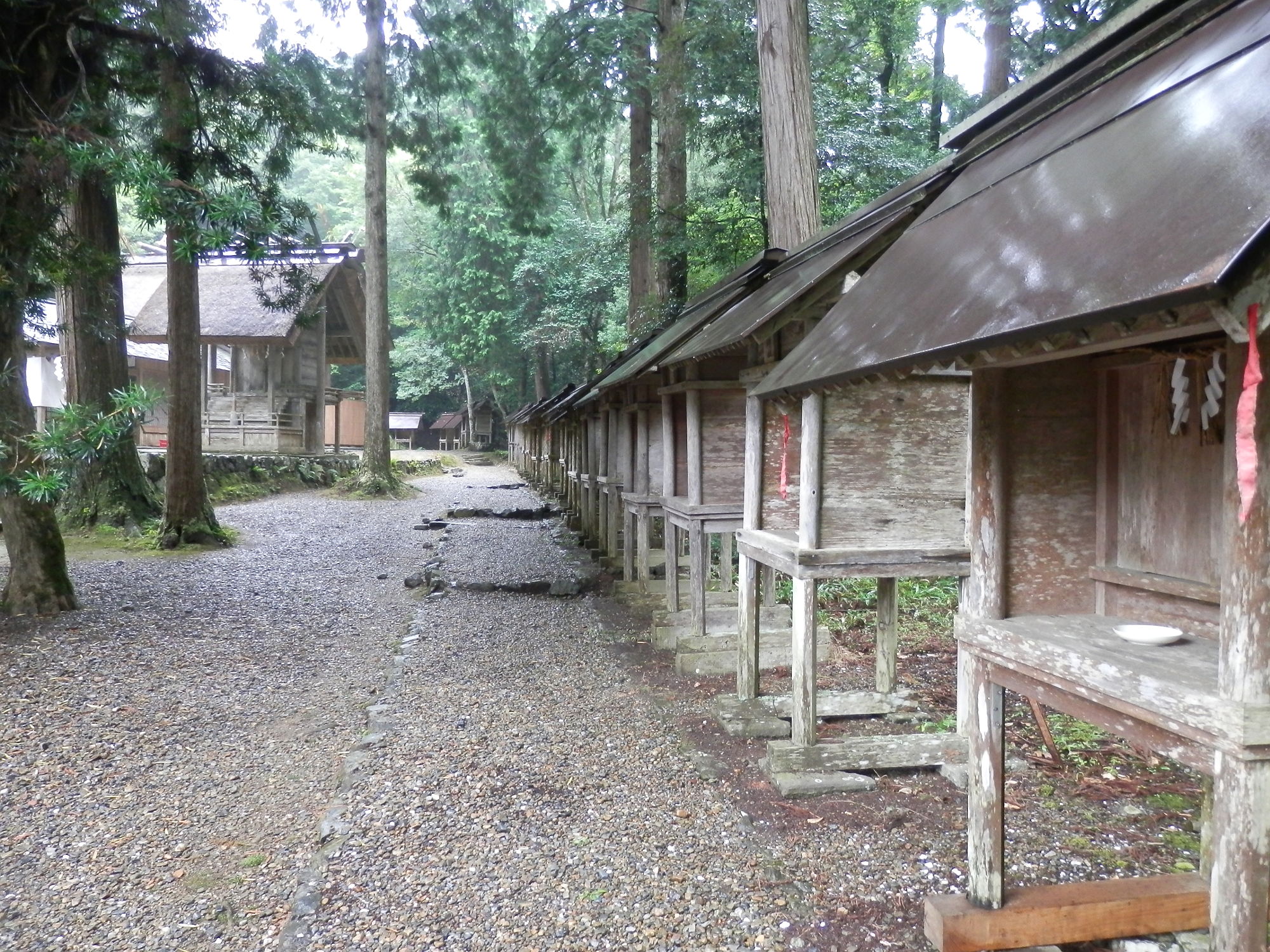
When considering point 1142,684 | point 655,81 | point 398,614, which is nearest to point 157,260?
point 655,81

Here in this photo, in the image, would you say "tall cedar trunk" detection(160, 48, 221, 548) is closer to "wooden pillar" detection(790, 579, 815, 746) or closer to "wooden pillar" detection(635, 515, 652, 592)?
"wooden pillar" detection(635, 515, 652, 592)

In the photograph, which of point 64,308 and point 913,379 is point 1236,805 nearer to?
point 913,379

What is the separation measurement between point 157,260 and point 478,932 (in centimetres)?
2902

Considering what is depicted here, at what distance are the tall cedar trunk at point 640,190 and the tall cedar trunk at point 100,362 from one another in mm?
7214

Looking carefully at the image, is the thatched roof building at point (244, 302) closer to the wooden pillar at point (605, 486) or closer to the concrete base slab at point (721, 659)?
the wooden pillar at point (605, 486)

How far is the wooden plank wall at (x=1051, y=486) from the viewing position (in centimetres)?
296

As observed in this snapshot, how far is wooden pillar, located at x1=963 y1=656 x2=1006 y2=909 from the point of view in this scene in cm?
265

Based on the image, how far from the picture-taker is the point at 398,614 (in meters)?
8.12

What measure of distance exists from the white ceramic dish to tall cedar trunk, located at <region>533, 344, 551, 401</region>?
34971mm

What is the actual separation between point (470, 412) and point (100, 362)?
110ft

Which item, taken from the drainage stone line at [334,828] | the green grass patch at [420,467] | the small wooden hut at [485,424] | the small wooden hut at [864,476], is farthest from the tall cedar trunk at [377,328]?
the small wooden hut at [485,424]

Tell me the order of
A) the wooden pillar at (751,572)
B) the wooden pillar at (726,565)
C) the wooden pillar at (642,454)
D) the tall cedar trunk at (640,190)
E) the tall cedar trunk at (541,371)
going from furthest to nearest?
1. the tall cedar trunk at (541,371)
2. the tall cedar trunk at (640,190)
3. the wooden pillar at (642,454)
4. the wooden pillar at (726,565)
5. the wooden pillar at (751,572)

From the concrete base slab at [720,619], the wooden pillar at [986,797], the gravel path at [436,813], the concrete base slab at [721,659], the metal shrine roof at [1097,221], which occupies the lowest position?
the gravel path at [436,813]

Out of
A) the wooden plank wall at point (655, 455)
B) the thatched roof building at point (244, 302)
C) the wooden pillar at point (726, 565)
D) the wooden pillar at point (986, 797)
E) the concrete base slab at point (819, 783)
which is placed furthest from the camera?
the thatched roof building at point (244, 302)
